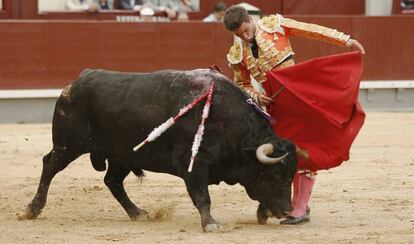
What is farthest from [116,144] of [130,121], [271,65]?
[271,65]

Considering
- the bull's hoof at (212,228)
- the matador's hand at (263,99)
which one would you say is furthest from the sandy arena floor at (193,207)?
the matador's hand at (263,99)

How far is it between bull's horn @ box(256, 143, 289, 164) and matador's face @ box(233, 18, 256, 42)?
60 cm

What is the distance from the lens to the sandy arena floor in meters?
5.75

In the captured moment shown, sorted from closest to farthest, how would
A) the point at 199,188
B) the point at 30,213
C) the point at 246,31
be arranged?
the point at 199,188 < the point at 246,31 < the point at 30,213

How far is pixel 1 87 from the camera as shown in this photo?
1263cm

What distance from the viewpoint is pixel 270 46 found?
612cm

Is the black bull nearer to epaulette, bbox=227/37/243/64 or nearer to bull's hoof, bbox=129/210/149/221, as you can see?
bull's hoof, bbox=129/210/149/221

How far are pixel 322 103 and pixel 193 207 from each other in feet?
4.20

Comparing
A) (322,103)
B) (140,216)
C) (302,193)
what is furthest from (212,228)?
(322,103)

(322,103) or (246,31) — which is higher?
(246,31)

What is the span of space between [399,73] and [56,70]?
4309mm

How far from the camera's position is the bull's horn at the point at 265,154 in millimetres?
5836

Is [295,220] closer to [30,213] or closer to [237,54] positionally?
[237,54]

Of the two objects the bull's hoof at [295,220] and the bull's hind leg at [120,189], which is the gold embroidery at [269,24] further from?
the bull's hind leg at [120,189]
